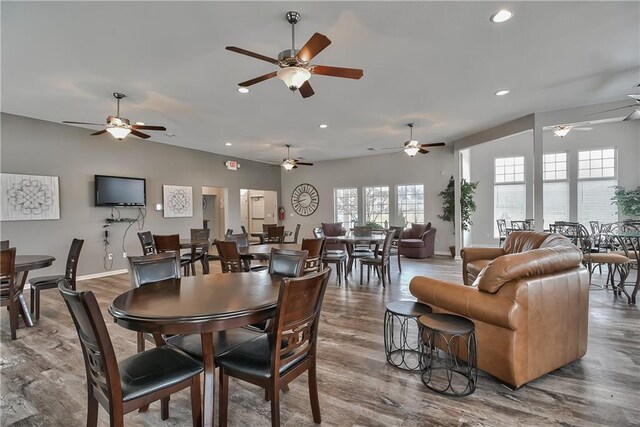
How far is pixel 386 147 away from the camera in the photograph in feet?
27.4

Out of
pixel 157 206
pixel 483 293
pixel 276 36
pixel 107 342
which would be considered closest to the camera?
pixel 107 342

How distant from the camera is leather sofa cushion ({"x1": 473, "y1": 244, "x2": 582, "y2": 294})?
211 cm

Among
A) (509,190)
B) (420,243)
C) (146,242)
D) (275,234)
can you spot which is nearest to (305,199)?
(420,243)

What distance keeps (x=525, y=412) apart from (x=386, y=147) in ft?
23.2

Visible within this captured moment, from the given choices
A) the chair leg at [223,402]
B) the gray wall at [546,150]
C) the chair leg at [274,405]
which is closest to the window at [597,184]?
the gray wall at [546,150]

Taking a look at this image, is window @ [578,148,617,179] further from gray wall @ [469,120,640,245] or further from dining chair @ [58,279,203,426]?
dining chair @ [58,279,203,426]

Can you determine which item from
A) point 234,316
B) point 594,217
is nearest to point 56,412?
point 234,316

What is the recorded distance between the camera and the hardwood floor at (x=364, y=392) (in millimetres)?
1930

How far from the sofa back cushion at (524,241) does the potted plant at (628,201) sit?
446 centimetres

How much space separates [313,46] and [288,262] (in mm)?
1666

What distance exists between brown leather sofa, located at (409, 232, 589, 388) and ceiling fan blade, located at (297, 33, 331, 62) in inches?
77.1

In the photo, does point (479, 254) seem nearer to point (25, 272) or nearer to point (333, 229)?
point (333, 229)

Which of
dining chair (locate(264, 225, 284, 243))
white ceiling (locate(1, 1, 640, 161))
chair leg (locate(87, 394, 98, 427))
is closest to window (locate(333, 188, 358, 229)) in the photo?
dining chair (locate(264, 225, 284, 243))

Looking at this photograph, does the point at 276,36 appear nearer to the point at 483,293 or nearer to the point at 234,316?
the point at 234,316
